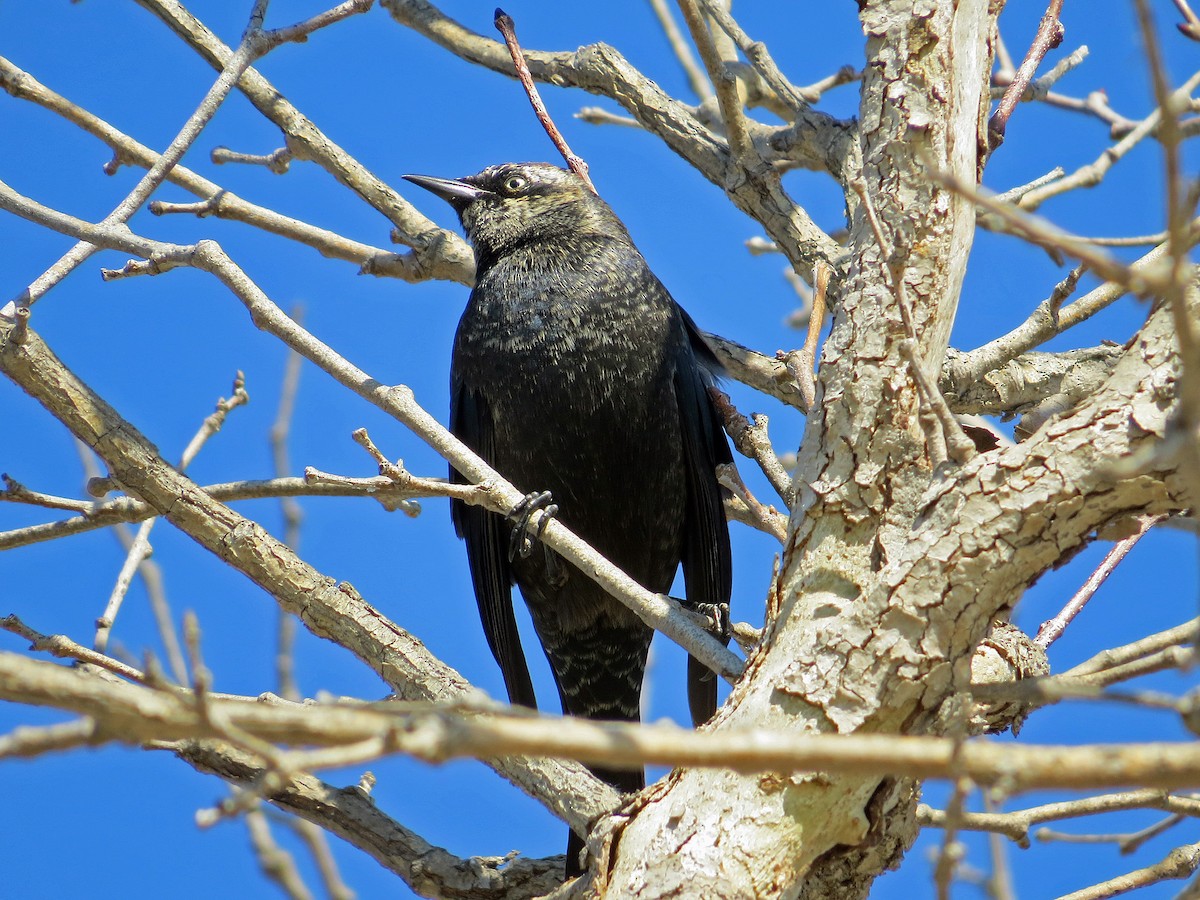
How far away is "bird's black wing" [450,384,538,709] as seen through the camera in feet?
13.3

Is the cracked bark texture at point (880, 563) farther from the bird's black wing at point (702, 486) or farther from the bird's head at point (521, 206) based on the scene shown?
the bird's head at point (521, 206)

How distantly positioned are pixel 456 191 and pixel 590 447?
150cm

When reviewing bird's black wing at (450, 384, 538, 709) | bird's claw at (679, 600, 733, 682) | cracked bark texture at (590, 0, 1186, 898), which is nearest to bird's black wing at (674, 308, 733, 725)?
bird's claw at (679, 600, 733, 682)

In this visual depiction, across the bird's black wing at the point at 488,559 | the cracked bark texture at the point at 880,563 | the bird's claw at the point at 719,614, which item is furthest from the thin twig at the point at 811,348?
the bird's black wing at the point at 488,559

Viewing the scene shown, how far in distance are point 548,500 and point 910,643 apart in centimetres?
194

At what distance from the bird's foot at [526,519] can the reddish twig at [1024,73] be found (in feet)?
4.39

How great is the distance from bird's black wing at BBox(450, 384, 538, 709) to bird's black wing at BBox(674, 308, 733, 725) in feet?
2.07

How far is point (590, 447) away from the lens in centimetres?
407

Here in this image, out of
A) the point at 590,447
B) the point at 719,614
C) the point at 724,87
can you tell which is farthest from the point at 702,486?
the point at 724,87

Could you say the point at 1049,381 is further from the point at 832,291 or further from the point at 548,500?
the point at 548,500

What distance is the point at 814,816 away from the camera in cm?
199

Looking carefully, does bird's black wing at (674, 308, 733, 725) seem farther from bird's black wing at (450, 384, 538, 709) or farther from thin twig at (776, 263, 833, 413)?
thin twig at (776, 263, 833, 413)

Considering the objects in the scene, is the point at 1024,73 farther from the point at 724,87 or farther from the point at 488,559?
the point at 488,559

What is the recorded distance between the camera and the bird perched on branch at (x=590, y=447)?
13.4ft
